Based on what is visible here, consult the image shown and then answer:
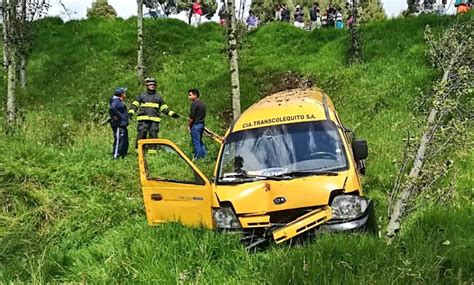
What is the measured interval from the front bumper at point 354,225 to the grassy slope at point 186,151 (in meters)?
0.38

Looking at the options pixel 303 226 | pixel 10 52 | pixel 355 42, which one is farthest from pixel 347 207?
pixel 355 42

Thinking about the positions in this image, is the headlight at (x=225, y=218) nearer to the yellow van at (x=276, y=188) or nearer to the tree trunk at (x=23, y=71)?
the yellow van at (x=276, y=188)

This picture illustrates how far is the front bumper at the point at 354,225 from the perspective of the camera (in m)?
5.55

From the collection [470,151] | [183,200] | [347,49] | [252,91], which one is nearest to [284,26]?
[347,49]

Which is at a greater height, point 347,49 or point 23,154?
point 347,49

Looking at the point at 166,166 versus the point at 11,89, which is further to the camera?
the point at 11,89

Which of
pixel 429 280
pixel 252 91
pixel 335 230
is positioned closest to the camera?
pixel 429 280

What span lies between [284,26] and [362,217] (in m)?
17.7

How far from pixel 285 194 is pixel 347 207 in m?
0.68

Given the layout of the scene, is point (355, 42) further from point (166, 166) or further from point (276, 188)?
point (276, 188)

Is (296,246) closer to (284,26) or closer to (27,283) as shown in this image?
(27,283)

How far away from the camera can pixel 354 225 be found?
5578mm

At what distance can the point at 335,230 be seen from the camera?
5555 mm

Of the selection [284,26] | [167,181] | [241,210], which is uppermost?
[284,26]
